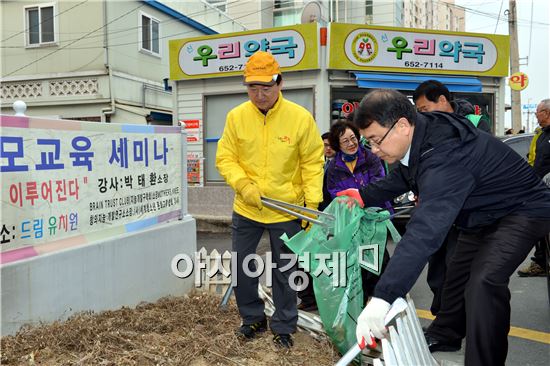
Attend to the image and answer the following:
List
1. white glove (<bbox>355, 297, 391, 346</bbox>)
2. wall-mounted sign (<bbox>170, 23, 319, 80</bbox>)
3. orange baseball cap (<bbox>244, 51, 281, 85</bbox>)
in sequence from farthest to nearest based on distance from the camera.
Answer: wall-mounted sign (<bbox>170, 23, 319, 80</bbox>) → orange baseball cap (<bbox>244, 51, 281, 85</bbox>) → white glove (<bbox>355, 297, 391, 346</bbox>)

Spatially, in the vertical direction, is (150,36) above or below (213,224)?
above

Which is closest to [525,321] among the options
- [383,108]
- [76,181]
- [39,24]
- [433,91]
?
[433,91]

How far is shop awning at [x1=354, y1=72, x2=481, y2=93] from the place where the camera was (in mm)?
9578

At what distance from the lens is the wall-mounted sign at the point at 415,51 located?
9.48 metres

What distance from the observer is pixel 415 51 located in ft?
32.4

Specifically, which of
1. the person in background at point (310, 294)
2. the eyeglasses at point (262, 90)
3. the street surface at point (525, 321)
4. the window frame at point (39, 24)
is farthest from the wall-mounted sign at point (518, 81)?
the eyeglasses at point (262, 90)

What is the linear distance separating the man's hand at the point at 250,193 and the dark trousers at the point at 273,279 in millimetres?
249

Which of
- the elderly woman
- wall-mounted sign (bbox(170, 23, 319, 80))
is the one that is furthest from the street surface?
wall-mounted sign (bbox(170, 23, 319, 80))

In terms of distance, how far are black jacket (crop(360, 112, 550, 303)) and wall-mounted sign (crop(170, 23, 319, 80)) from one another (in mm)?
7140

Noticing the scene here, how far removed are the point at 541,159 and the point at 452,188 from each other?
13.1 feet

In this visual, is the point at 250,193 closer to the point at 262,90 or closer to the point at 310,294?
the point at 262,90

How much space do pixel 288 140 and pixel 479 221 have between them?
1.23 metres

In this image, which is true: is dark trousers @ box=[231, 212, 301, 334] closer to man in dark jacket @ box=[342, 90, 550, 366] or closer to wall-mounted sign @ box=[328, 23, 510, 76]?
man in dark jacket @ box=[342, 90, 550, 366]

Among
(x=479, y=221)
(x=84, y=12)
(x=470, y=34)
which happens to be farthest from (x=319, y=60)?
(x=84, y=12)
